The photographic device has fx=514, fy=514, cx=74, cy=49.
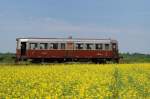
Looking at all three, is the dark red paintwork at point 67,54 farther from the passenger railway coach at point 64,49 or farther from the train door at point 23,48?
the train door at point 23,48

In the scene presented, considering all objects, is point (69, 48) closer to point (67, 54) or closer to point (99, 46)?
point (67, 54)

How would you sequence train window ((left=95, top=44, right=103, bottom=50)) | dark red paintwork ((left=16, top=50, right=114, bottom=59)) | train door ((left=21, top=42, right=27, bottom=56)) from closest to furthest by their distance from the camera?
1. dark red paintwork ((left=16, top=50, right=114, bottom=59))
2. train door ((left=21, top=42, right=27, bottom=56))
3. train window ((left=95, top=44, right=103, bottom=50))

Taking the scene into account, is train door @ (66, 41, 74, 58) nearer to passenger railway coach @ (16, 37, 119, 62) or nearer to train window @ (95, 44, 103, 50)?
passenger railway coach @ (16, 37, 119, 62)

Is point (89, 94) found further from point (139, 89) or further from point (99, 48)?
point (99, 48)

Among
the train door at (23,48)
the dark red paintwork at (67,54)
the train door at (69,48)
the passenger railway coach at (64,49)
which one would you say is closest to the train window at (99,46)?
the passenger railway coach at (64,49)

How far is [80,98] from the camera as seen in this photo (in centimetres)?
1257

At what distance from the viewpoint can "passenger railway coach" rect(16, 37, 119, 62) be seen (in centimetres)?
5000

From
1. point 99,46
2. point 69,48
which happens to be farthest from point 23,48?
point 99,46

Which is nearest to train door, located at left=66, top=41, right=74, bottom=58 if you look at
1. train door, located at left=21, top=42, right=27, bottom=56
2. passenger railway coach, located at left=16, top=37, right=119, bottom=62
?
passenger railway coach, located at left=16, top=37, right=119, bottom=62

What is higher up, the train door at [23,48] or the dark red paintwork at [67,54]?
the train door at [23,48]

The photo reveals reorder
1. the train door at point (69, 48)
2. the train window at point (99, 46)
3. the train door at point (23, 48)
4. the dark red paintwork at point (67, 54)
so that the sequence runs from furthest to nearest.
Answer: the train window at point (99, 46), the train door at point (69, 48), the train door at point (23, 48), the dark red paintwork at point (67, 54)

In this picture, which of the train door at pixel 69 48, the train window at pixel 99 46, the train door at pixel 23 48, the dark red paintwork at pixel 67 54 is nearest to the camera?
the dark red paintwork at pixel 67 54

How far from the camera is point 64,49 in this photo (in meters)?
50.9

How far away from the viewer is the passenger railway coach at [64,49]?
50.0 m
